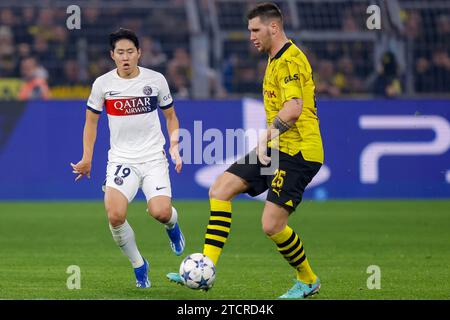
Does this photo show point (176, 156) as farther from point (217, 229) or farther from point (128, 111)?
point (217, 229)

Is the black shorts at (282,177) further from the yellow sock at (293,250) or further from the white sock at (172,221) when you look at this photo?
the white sock at (172,221)

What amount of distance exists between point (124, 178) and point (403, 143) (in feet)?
33.5

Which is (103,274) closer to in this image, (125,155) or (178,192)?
(125,155)

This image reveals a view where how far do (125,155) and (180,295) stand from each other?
4.72 feet

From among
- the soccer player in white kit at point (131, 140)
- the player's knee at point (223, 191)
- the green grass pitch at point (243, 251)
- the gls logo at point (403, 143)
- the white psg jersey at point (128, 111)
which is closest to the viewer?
the player's knee at point (223, 191)

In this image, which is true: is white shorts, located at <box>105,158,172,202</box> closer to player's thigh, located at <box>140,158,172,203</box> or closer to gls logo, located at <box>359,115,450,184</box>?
player's thigh, located at <box>140,158,172,203</box>

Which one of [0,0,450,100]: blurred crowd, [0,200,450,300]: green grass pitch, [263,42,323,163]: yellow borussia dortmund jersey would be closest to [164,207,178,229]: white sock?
[0,200,450,300]: green grass pitch

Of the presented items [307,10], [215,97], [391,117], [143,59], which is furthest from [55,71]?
[391,117]

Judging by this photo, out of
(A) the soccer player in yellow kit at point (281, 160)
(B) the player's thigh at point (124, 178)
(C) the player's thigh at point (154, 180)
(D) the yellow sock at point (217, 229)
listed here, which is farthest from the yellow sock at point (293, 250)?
(B) the player's thigh at point (124, 178)

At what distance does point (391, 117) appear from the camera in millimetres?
19547

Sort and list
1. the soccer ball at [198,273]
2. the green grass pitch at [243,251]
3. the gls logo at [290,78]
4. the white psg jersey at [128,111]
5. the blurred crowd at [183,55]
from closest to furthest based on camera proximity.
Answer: the soccer ball at [198,273], the gls logo at [290,78], the green grass pitch at [243,251], the white psg jersey at [128,111], the blurred crowd at [183,55]

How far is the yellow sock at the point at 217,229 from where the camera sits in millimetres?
9414

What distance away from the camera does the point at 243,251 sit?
43.4 ft

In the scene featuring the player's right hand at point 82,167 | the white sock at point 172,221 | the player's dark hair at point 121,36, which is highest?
the player's dark hair at point 121,36
